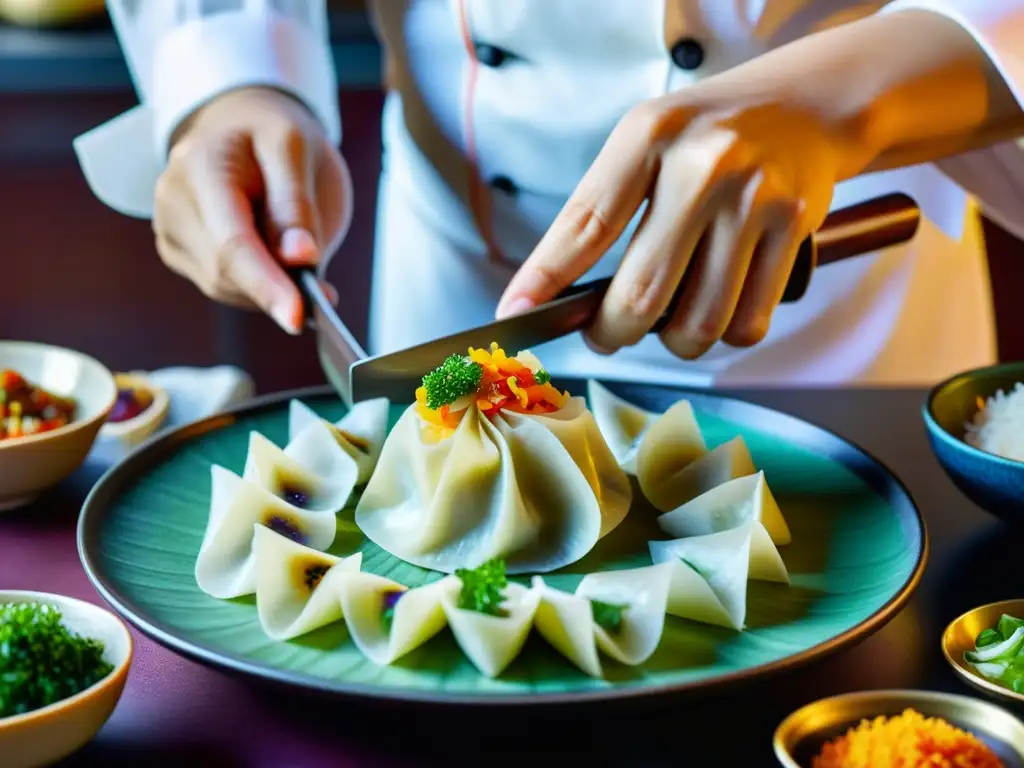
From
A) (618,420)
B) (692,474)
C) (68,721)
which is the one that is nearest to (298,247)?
(618,420)

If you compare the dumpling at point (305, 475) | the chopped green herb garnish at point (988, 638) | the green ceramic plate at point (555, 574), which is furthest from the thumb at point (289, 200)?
the chopped green herb garnish at point (988, 638)

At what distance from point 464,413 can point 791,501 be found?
0.36 meters

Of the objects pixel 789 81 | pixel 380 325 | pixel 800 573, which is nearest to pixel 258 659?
pixel 800 573

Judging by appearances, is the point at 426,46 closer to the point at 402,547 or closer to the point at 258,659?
the point at 402,547

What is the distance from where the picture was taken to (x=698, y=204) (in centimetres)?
120

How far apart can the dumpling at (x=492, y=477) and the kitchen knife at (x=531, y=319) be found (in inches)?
1.0

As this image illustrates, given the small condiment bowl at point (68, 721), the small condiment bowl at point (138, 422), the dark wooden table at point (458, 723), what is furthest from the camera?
the small condiment bowl at point (138, 422)

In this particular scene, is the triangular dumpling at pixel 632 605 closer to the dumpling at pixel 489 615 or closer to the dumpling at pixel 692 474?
the dumpling at pixel 489 615

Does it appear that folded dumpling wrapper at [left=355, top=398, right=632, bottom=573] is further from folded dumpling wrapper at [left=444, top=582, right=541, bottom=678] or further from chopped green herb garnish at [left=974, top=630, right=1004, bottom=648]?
chopped green herb garnish at [left=974, top=630, right=1004, bottom=648]

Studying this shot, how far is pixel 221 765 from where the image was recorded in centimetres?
88

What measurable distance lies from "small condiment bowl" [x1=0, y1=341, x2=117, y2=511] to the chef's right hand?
20cm

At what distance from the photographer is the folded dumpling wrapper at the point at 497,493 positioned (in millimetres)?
1149

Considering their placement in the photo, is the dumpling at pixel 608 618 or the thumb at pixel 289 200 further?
the thumb at pixel 289 200

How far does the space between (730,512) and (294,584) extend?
43 cm
